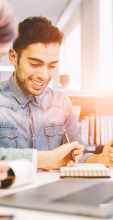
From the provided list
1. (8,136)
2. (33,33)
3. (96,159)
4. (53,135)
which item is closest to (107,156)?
(96,159)

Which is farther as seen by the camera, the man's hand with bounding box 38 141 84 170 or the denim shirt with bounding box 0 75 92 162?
the denim shirt with bounding box 0 75 92 162

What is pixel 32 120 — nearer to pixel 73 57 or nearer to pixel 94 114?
pixel 94 114

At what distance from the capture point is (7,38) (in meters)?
0.83

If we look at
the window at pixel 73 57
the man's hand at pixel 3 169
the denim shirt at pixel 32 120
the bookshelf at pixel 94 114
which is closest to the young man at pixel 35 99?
the denim shirt at pixel 32 120

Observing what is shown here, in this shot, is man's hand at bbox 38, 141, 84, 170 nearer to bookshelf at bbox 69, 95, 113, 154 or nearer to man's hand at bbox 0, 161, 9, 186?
man's hand at bbox 0, 161, 9, 186

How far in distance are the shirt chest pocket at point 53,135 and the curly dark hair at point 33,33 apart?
522 mm

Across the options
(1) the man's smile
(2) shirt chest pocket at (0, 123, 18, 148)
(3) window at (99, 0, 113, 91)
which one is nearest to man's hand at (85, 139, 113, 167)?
(2) shirt chest pocket at (0, 123, 18, 148)

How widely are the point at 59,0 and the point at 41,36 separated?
7.48ft

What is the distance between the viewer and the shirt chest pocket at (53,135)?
1404mm

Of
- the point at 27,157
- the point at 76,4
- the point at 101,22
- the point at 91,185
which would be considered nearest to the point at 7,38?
the point at 27,157

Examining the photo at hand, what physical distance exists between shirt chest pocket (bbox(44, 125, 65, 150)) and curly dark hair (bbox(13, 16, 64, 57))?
1.71 feet

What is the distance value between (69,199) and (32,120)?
917 millimetres

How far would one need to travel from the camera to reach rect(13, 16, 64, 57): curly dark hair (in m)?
1.44

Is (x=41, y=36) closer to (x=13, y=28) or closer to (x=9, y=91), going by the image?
(x=9, y=91)
